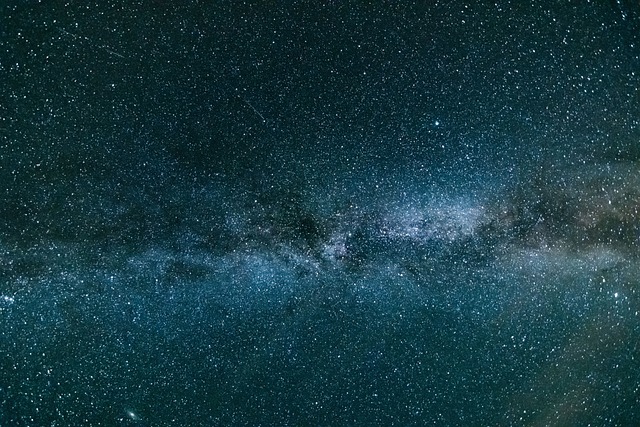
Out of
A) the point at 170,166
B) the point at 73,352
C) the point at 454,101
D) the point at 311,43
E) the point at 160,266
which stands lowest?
the point at 73,352

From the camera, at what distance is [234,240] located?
1172 millimetres

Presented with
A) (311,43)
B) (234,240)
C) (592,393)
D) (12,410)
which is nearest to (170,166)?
(234,240)

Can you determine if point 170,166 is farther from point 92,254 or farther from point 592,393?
point 592,393

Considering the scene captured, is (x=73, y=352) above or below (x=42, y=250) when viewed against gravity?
below

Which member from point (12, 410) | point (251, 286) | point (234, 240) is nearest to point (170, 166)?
point (234, 240)

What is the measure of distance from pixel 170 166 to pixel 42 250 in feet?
1.09

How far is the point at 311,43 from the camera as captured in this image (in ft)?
3.93

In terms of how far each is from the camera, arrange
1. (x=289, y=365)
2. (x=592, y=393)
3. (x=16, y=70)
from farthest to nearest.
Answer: (x=592, y=393) < (x=289, y=365) < (x=16, y=70)

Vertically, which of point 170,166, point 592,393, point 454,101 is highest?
point 454,101

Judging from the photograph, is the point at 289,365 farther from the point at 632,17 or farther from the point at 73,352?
the point at 632,17

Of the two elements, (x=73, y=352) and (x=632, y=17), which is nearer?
(x=73, y=352)

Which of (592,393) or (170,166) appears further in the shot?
(592,393)

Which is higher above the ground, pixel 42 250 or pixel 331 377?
pixel 42 250

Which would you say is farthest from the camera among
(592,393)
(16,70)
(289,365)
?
(592,393)
